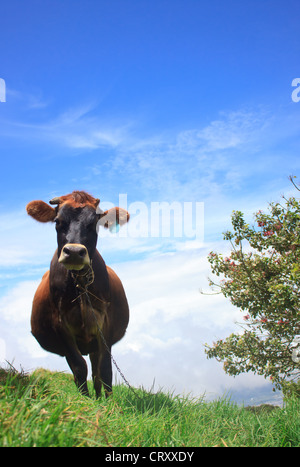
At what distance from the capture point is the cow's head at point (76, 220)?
5738 millimetres

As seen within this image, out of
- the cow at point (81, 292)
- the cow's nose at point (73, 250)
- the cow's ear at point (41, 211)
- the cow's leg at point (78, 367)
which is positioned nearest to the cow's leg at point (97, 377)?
the cow at point (81, 292)

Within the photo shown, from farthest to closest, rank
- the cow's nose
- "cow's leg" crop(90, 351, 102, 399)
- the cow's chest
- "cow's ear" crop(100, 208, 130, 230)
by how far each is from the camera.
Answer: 1. "cow's ear" crop(100, 208, 130, 230)
2. "cow's leg" crop(90, 351, 102, 399)
3. the cow's chest
4. the cow's nose

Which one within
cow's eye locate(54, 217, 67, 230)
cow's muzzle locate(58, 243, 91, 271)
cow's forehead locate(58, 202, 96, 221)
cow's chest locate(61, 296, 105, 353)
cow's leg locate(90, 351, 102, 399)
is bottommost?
cow's leg locate(90, 351, 102, 399)

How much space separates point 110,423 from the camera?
4211 millimetres

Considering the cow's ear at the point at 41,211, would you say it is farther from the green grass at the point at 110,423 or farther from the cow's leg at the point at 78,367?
the green grass at the point at 110,423

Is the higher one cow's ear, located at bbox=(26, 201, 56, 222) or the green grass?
cow's ear, located at bbox=(26, 201, 56, 222)

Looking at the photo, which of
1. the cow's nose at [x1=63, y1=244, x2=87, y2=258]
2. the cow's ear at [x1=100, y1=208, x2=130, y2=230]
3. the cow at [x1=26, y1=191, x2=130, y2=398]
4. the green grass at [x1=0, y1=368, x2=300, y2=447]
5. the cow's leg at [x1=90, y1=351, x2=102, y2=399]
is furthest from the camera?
the cow's ear at [x1=100, y1=208, x2=130, y2=230]

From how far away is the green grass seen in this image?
3.08 metres

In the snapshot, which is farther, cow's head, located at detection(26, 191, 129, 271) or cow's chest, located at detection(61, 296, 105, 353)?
cow's chest, located at detection(61, 296, 105, 353)

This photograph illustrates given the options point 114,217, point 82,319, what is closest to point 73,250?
point 82,319

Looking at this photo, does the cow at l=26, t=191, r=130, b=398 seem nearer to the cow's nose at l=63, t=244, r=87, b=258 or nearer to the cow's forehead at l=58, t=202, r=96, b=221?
the cow's forehead at l=58, t=202, r=96, b=221

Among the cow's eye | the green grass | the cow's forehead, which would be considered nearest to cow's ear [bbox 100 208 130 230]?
the cow's forehead
